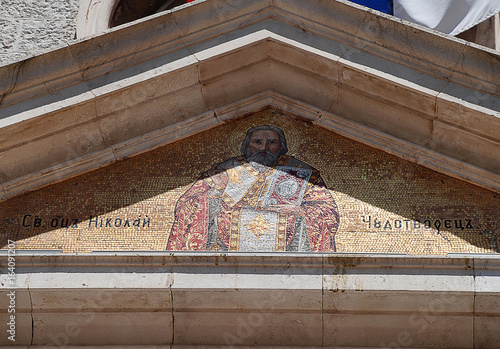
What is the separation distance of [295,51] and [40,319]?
9.89 feet

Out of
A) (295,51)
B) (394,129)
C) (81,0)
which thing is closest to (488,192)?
(394,129)

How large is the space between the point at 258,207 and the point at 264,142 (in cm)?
75

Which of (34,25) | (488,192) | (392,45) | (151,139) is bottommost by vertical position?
(488,192)

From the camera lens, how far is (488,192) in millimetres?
6742

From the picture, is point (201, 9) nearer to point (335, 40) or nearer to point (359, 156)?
point (335, 40)

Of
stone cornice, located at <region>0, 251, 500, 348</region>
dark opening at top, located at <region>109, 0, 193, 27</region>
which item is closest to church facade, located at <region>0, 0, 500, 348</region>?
stone cornice, located at <region>0, 251, 500, 348</region>

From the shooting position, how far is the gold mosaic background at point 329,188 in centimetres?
654

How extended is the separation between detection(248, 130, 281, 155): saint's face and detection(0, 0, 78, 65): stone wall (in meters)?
2.40

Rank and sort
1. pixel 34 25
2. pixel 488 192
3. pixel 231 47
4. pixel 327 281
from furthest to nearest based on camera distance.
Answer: pixel 34 25, pixel 231 47, pixel 488 192, pixel 327 281

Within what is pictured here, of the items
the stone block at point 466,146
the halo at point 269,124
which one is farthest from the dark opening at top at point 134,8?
the stone block at point 466,146

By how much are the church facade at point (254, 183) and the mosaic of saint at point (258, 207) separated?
2 centimetres

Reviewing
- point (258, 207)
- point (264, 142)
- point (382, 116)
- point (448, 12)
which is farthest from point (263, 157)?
point (448, 12)

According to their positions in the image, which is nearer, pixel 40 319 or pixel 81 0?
pixel 40 319

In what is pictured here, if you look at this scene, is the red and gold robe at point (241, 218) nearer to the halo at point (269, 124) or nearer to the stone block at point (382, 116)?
the halo at point (269, 124)
